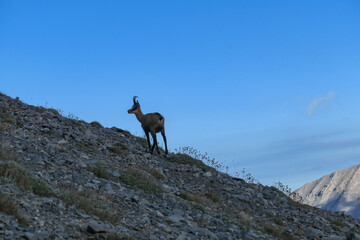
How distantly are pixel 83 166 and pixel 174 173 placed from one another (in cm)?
643

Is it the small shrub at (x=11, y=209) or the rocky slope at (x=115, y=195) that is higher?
the rocky slope at (x=115, y=195)

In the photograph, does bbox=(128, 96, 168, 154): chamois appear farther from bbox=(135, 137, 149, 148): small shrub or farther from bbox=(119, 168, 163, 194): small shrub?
bbox=(119, 168, 163, 194): small shrub

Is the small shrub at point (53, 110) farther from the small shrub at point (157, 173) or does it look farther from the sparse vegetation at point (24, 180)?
the sparse vegetation at point (24, 180)

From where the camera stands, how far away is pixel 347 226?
2080 cm

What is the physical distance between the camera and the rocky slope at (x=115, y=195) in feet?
28.4

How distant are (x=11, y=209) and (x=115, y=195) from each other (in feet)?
13.7

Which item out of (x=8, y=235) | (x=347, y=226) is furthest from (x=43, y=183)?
(x=347, y=226)

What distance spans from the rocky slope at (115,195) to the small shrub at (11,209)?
0.06 feet

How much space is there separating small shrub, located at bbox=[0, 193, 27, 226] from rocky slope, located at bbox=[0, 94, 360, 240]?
0.02 meters

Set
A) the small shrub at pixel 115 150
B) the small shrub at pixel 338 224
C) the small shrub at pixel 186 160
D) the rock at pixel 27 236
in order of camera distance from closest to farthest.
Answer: the rock at pixel 27 236, the small shrub at pixel 115 150, the small shrub at pixel 338 224, the small shrub at pixel 186 160

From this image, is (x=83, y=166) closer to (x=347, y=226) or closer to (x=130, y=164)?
(x=130, y=164)

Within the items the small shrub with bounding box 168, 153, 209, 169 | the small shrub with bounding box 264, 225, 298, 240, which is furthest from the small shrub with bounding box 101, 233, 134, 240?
the small shrub with bounding box 168, 153, 209, 169

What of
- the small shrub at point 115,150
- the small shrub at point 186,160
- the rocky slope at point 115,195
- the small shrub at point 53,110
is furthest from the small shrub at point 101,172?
the small shrub at point 53,110

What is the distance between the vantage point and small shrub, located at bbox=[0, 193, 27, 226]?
25.6ft
